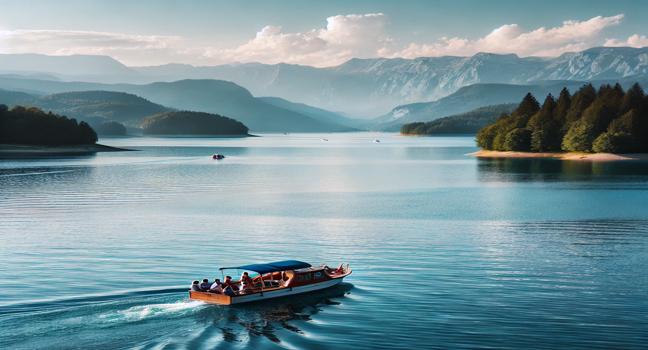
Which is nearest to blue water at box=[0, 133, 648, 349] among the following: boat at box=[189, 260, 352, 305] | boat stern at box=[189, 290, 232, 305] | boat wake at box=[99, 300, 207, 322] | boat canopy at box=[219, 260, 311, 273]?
boat wake at box=[99, 300, 207, 322]

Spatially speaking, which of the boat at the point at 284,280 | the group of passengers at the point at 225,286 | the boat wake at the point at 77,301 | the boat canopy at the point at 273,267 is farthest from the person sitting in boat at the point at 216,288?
the boat wake at the point at 77,301

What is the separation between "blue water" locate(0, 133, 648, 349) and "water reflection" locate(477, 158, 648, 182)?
26.3 metres

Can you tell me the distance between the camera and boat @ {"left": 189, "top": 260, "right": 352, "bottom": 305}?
1817 inches

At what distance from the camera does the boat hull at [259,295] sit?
44375 mm

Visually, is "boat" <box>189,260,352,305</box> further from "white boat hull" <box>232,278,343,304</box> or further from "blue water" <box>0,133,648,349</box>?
"blue water" <box>0,133,648,349</box>

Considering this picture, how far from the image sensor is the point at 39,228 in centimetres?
7806

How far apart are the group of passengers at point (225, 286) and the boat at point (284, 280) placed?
18 cm

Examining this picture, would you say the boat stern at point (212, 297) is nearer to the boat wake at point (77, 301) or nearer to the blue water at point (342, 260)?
the blue water at point (342, 260)

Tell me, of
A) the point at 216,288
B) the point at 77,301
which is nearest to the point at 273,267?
the point at 216,288

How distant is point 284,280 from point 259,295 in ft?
9.97

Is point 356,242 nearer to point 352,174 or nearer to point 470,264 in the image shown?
point 470,264

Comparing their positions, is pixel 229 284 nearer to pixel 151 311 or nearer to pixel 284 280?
pixel 284 280

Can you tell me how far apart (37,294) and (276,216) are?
45.8m

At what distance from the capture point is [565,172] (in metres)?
167
